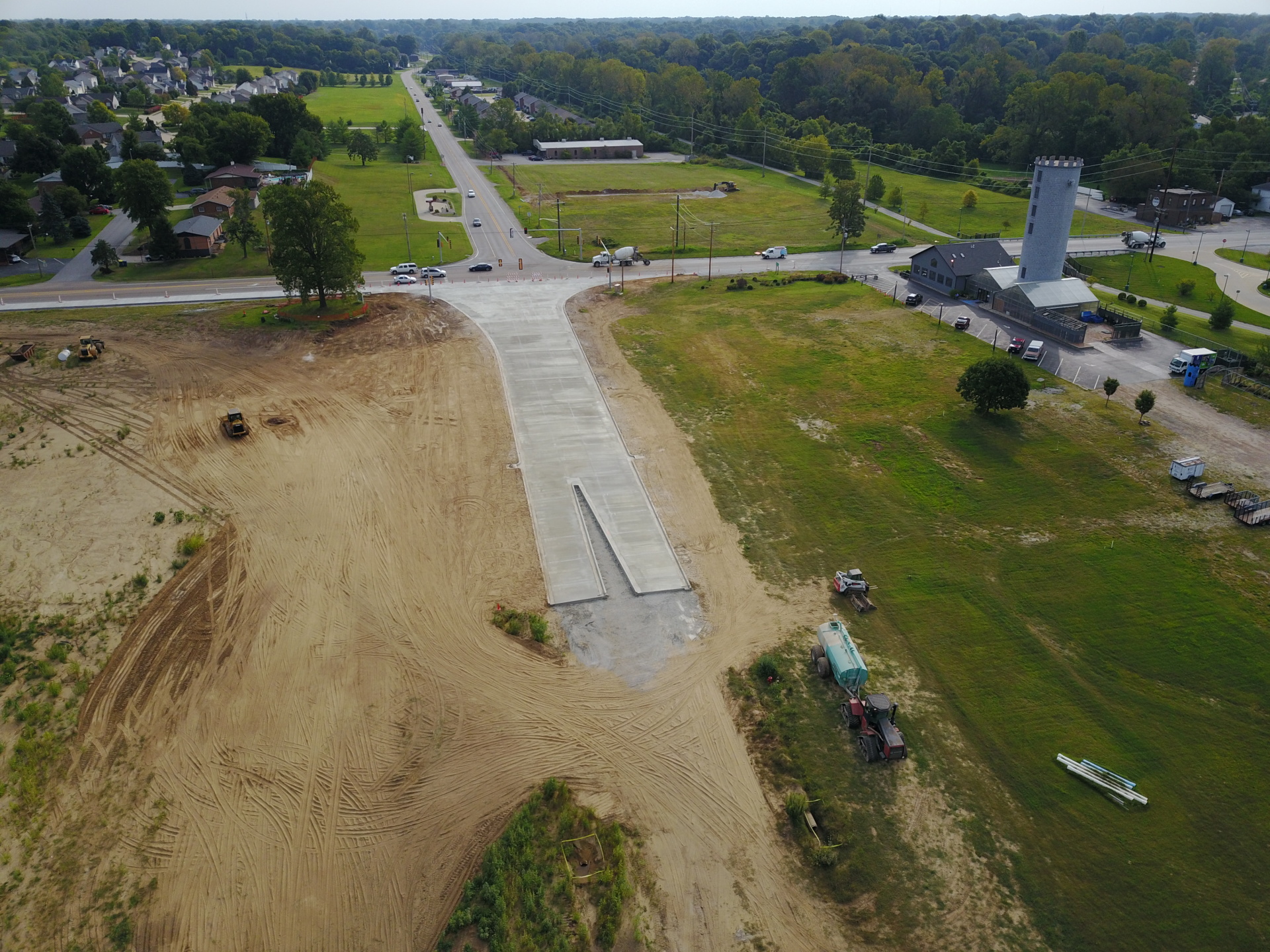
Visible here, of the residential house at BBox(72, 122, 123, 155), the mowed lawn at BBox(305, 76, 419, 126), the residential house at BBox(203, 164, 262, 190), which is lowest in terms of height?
the residential house at BBox(203, 164, 262, 190)

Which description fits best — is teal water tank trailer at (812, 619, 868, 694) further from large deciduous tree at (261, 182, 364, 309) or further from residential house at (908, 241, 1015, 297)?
large deciduous tree at (261, 182, 364, 309)

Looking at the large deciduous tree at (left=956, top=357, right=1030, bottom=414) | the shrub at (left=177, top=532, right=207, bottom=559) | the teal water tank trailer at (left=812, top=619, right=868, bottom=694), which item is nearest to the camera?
the teal water tank trailer at (left=812, top=619, right=868, bottom=694)

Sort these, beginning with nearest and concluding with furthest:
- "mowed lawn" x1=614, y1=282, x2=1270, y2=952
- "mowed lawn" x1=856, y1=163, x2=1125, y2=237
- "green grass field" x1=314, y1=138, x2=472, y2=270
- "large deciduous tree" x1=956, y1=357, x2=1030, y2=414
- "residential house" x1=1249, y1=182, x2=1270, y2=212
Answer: "mowed lawn" x1=614, y1=282, x2=1270, y2=952 → "large deciduous tree" x1=956, y1=357, x2=1030, y2=414 → "green grass field" x1=314, y1=138, x2=472, y2=270 → "mowed lawn" x1=856, y1=163, x2=1125, y2=237 → "residential house" x1=1249, y1=182, x2=1270, y2=212

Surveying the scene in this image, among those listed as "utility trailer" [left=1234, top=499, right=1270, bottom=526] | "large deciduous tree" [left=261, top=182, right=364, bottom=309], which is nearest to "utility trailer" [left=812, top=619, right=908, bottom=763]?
"utility trailer" [left=1234, top=499, right=1270, bottom=526]

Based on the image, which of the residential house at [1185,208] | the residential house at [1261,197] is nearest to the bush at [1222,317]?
the residential house at [1185,208]

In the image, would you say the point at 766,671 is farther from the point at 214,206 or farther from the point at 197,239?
the point at 214,206

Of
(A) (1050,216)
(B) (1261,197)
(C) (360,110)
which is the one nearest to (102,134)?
(C) (360,110)
